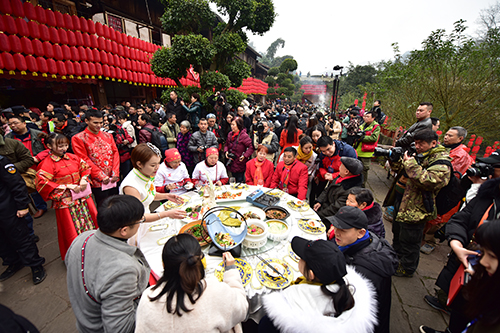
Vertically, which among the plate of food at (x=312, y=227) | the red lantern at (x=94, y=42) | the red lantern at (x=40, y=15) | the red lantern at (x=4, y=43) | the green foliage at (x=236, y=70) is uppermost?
the red lantern at (x=40, y=15)

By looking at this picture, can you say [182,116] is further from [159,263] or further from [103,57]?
[159,263]

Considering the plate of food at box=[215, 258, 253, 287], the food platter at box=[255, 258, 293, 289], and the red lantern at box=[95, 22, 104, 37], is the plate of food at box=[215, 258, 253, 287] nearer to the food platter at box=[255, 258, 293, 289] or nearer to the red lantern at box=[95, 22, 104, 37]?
the food platter at box=[255, 258, 293, 289]

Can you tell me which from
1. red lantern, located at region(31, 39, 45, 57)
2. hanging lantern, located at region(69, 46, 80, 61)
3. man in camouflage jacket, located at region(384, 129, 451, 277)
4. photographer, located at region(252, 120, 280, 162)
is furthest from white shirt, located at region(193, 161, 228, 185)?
hanging lantern, located at region(69, 46, 80, 61)

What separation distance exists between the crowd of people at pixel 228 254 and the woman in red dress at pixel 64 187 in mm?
16

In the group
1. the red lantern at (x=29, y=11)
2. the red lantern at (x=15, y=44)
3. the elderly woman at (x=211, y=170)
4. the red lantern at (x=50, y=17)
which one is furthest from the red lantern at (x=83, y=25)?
the elderly woman at (x=211, y=170)

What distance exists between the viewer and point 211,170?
3.83 m

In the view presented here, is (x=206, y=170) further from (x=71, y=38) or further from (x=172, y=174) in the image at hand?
(x=71, y=38)

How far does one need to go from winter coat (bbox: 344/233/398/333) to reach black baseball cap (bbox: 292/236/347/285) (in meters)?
0.56

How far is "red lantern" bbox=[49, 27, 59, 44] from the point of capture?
6953 mm

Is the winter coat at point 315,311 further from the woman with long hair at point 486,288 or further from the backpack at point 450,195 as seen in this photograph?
the backpack at point 450,195

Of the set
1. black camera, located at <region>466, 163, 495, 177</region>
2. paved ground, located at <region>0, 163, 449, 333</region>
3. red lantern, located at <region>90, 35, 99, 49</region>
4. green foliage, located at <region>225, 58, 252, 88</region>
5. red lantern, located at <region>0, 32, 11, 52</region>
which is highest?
red lantern, located at <region>90, 35, 99, 49</region>

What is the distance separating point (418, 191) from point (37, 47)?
447 inches

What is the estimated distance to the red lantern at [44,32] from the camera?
262 inches

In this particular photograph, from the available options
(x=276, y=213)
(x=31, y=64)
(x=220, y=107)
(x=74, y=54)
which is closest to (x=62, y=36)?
(x=74, y=54)
